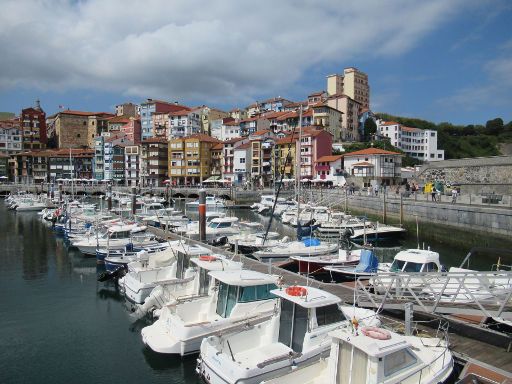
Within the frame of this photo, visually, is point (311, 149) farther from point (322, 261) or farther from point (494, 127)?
point (494, 127)

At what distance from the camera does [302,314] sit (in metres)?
11.7

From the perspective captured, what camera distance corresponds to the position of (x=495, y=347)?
1184 centimetres

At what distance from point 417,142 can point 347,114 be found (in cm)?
2608

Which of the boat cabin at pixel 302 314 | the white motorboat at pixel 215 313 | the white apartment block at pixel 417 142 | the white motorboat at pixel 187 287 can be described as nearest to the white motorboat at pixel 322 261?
the white motorboat at pixel 187 287

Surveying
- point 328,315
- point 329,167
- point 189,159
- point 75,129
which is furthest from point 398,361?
point 75,129

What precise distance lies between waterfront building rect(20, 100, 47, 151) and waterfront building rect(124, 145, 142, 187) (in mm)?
39243

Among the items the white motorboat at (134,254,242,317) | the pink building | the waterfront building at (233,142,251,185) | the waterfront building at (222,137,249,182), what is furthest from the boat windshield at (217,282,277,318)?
the pink building

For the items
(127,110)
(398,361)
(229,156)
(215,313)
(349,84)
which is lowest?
(215,313)

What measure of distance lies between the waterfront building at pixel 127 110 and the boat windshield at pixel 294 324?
156 m

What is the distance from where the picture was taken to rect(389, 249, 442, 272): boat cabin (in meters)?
19.5

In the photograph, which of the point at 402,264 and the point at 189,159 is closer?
the point at 402,264

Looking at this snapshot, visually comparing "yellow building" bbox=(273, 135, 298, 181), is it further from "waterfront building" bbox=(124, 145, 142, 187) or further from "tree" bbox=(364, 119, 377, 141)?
"waterfront building" bbox=(124, 145, 142, 187)

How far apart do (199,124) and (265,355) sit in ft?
404

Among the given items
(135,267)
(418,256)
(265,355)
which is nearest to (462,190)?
(418,256)
